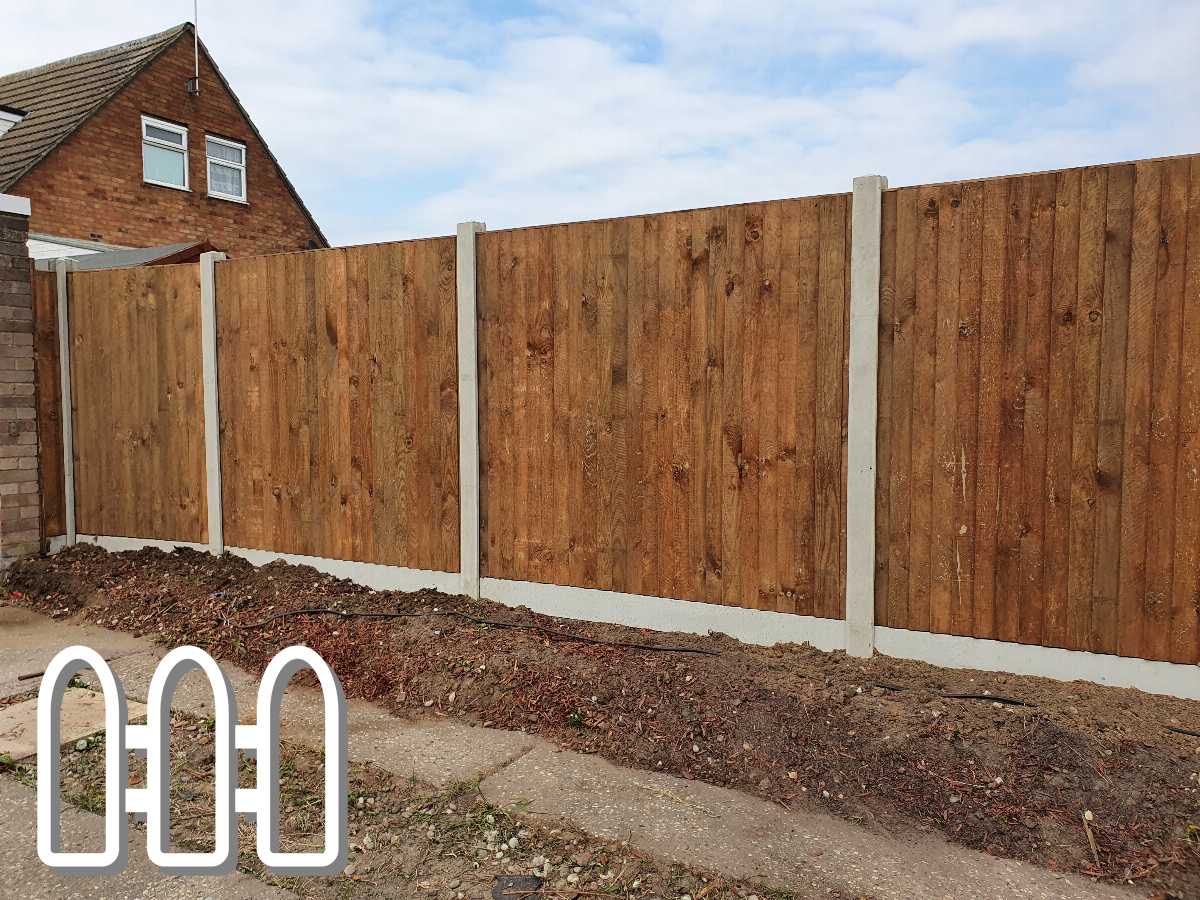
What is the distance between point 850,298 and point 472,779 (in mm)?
2637

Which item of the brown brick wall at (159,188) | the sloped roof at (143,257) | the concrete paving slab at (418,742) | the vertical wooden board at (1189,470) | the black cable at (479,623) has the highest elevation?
the brown brick wall at (159,188)

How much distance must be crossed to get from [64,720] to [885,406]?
12.9 feet

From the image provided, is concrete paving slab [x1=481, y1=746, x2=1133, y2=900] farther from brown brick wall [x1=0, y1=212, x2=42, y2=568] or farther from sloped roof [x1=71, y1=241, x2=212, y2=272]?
sloped roof [x1=71, y1=241, x2=212, y2=272]

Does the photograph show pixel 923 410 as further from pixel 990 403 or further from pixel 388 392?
pixel 388 392

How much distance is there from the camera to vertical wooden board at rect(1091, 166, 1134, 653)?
3.56 m

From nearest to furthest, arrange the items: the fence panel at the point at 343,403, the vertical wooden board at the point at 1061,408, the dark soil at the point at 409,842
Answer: the dark soil at the point at 409,842 → the vertical wooden board at the point at 1061,408 → the fence panel at the point at 343,403

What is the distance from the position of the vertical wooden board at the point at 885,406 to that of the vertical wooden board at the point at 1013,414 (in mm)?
469

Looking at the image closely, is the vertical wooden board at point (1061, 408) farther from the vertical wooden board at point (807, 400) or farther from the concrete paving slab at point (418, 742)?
the concrete paving slab at point (418, 742)

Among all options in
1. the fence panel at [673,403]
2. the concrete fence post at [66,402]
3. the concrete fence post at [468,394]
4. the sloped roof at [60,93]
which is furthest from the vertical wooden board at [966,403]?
the sloped roof at [60,93]

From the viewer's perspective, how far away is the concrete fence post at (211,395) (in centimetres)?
612

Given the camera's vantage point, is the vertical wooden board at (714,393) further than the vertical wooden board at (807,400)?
Yes

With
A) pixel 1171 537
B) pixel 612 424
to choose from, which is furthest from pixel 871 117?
pixel 1171 537

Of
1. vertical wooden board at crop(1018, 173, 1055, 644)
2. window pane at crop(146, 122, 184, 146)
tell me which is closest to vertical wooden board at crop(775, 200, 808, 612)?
vertical wooden board at crop(1018, 173, 1055, 644)

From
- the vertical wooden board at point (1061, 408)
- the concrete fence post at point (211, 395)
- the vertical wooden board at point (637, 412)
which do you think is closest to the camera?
the vertical wooden board at point (1061, 408)
